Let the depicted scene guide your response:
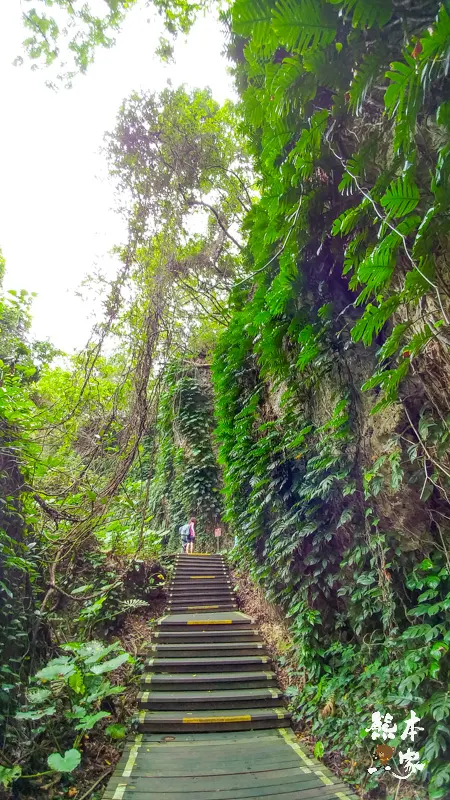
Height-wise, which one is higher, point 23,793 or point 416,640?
point 416,640

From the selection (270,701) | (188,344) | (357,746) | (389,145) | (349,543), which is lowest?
(270,701)

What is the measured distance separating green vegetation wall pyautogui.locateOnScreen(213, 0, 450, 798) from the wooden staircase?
1.77 ft

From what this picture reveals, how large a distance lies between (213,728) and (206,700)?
303 mm

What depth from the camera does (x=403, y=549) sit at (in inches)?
109

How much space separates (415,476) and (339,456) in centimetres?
86

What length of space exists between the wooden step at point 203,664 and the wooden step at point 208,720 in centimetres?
63

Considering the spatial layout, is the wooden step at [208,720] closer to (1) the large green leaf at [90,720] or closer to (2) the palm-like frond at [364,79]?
(1) the large green leaf at [90,720]

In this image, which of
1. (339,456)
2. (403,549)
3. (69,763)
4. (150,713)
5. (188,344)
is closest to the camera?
(69,763)

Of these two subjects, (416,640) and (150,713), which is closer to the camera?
(416,640)

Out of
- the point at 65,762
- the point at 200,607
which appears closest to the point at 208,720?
the point at 65,762

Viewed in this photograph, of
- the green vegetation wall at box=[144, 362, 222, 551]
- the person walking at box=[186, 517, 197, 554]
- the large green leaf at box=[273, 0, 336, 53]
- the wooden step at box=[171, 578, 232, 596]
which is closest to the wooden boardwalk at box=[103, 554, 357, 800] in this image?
the wooden step at box=[171, 578, 232, 596]

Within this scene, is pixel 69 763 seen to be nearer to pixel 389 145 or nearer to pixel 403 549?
pixel 403 549

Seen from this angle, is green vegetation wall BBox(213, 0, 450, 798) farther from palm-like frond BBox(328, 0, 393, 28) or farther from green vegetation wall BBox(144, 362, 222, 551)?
green vegetation wall BBox(144, 362, 222, 551)

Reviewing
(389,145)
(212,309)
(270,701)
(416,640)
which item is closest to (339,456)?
(416,640)
